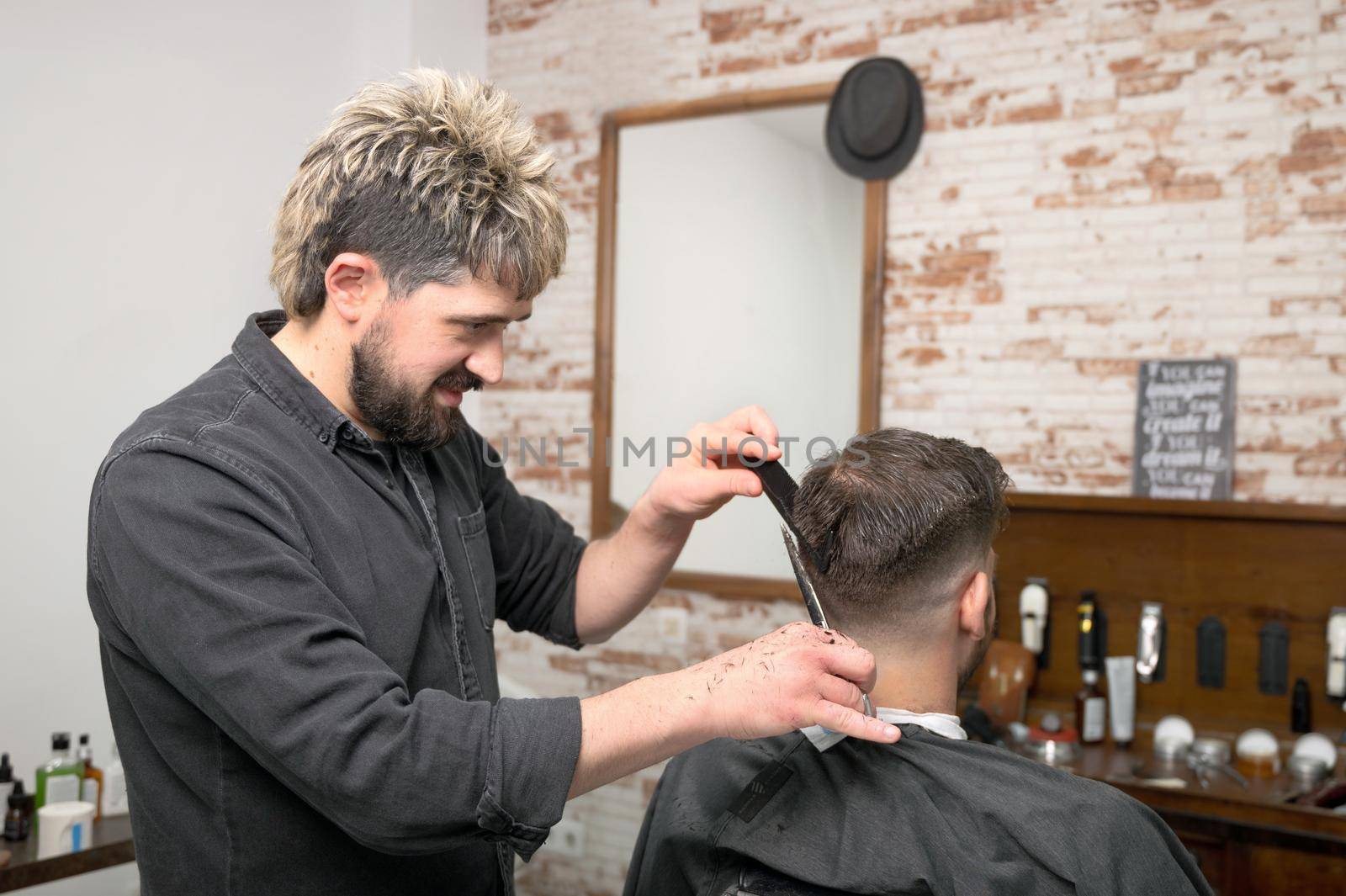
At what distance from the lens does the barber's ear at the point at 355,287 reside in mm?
1504

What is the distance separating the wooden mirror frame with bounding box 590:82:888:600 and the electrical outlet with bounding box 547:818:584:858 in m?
1.04

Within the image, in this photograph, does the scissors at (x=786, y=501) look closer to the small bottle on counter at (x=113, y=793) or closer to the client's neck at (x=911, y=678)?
the client's neck at (x=911, y=678)

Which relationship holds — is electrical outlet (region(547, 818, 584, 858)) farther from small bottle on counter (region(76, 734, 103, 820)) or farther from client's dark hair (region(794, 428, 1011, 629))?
client's dark hair (region(794, 428, 1011, 629))

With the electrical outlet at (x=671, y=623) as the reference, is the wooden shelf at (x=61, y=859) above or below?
below

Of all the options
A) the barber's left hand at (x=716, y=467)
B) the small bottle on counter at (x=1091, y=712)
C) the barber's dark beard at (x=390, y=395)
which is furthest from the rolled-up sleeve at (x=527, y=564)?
the small bottle on counter at (x=1091, y=712)

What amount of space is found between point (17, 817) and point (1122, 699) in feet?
9.52

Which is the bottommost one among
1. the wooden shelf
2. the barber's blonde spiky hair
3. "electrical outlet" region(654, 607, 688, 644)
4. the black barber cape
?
the wooden shelf

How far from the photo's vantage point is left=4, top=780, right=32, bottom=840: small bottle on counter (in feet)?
8.68

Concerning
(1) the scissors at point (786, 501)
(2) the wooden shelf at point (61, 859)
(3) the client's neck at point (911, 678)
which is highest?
(1) the scissors at point (786, 501)

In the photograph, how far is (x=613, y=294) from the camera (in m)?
4.33

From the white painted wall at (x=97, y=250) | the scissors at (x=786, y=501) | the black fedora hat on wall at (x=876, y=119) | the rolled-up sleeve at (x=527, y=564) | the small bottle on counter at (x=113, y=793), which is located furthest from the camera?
the black fedora hat on wall at (x=876, y=119)

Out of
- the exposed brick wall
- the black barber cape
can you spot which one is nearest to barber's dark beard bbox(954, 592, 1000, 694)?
the black barber cape

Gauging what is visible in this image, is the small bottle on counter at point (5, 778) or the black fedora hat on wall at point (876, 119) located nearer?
the small bottle on counter at point (5, 778)

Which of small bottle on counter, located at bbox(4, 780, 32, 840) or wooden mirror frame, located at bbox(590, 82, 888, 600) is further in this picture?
wooden mirror frame, located at bbox(590, 82, 888, 600)
